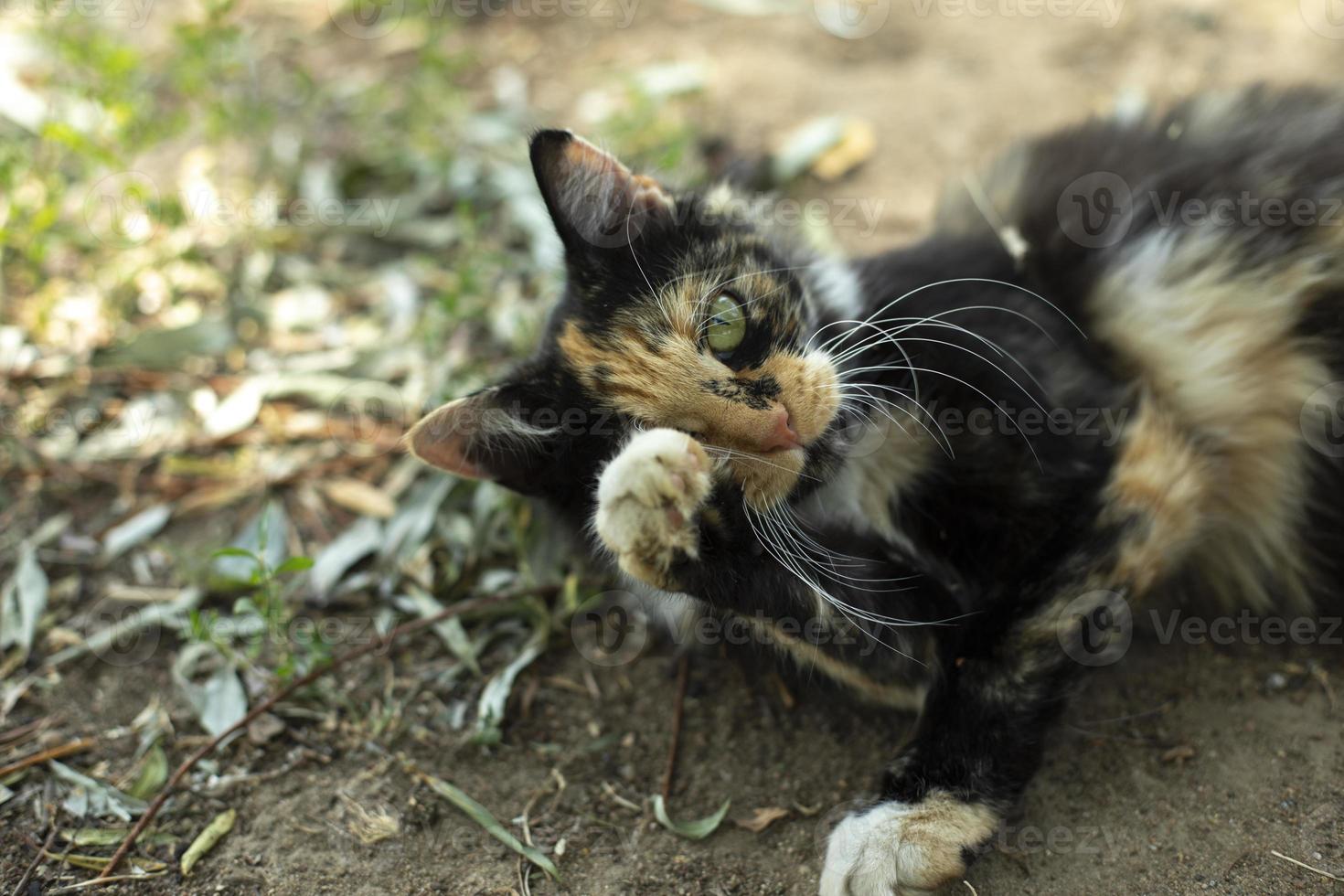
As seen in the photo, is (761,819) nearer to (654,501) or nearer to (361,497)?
(654,501)

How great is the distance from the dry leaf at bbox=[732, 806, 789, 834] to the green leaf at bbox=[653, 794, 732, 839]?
0.13 feet

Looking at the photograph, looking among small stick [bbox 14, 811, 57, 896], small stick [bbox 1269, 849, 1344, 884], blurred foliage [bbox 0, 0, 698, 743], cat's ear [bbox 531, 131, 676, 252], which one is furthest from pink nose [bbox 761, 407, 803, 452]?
small stick [bbox 14, 811, 57, 896]

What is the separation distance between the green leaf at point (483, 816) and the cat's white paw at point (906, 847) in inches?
23.9

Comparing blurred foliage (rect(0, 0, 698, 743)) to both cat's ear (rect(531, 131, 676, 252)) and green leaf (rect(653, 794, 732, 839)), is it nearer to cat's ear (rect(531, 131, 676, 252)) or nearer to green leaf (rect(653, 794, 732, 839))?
green leaf (rect(653, 794, 732, 839))

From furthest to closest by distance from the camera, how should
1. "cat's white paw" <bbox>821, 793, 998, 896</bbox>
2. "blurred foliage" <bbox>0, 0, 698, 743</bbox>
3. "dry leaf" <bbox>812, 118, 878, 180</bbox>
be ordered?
"dry leaf" <bbox>812, 118, 878, 180</bbox>
"blurred foliage" <bbox>0, 0, 698, 743</bbox>
"cat's white paw" <bbox>821, 793, 998, 896</bbox>

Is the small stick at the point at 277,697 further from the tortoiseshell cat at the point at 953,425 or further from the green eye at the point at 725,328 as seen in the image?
the green eye at the point at 725,328

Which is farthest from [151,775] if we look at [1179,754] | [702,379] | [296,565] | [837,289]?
[1179,754]

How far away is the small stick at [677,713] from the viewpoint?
222 centimetres

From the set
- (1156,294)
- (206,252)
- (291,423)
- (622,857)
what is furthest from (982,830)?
(206,252)

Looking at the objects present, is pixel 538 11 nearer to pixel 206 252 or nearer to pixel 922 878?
pixel 206 252

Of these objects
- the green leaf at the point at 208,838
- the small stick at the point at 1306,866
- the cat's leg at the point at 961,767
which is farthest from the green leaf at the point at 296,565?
the small stick at the point at 1306,866

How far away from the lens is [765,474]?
6.39ft

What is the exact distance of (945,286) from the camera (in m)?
2.32

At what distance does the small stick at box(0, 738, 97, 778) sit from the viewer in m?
2.25
